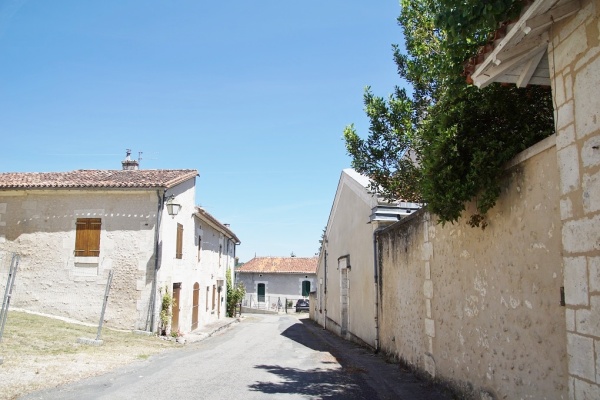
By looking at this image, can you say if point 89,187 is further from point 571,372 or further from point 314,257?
point 314,257

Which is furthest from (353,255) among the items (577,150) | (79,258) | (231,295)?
(231,295)

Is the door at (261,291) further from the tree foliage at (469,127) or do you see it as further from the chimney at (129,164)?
the tree foliage at (469,127)

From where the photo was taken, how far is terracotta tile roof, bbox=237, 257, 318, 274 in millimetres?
44438

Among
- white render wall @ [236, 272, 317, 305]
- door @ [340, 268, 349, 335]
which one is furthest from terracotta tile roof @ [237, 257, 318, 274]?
door @ [340, 268, 349, 335]

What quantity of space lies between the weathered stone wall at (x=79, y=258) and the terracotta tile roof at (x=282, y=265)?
97.7 feet

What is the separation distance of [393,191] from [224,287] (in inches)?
819

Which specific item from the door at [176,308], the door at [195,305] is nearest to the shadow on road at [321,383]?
the door at [176,308]

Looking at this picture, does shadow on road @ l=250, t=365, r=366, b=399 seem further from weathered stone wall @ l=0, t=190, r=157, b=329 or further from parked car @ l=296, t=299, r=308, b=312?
parked car @ l=296, t=299, r=308, b=312

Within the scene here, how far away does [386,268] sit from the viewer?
10.7 metres

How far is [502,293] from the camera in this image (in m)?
5.09

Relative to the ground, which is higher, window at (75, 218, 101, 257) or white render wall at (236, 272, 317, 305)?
window at (75, 218, 101, 257)

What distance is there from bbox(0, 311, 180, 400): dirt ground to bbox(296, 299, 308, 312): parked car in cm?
2834

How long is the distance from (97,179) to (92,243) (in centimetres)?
234

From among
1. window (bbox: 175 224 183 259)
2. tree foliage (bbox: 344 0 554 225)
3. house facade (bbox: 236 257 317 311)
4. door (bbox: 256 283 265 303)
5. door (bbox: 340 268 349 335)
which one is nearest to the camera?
tree foliage (bbox: 344 0 554 225)
